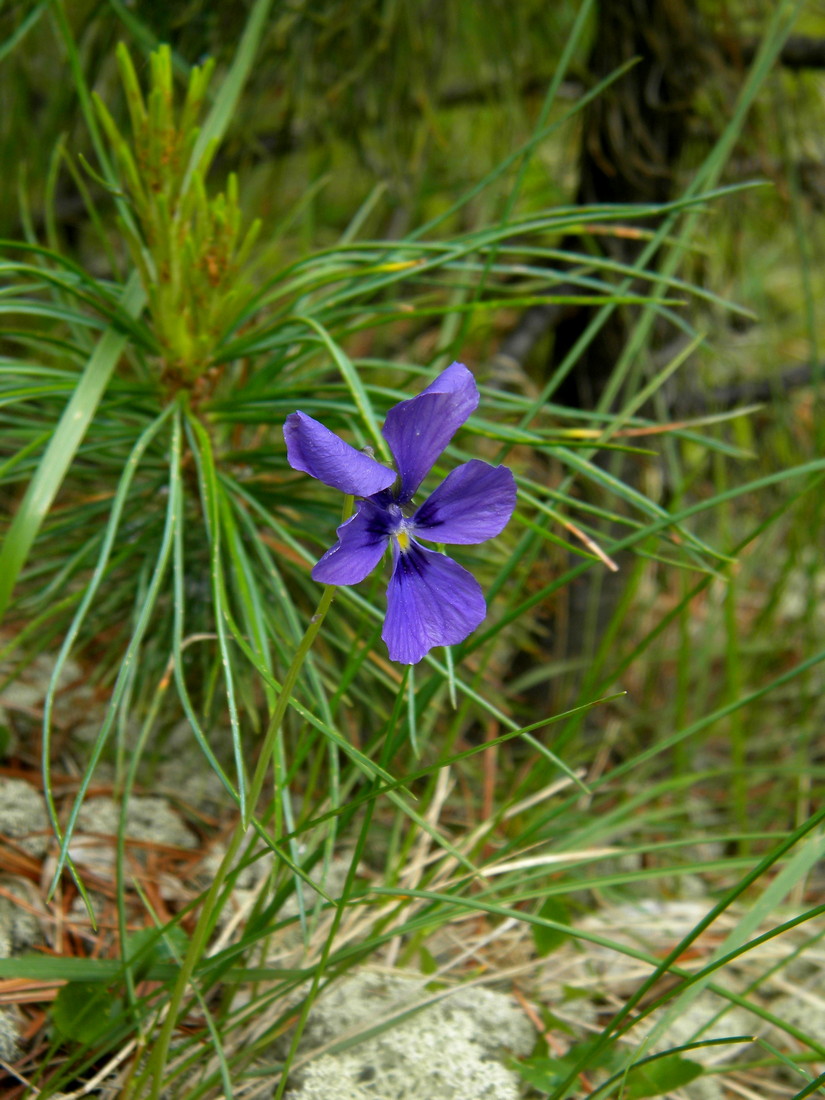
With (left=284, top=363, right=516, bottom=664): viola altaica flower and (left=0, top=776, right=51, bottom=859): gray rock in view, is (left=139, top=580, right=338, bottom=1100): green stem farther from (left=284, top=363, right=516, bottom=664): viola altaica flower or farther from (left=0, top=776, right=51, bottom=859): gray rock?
(left=0, top=776, right=51, bottom=859): gray rock

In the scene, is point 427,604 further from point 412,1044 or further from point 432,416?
point 412,1044

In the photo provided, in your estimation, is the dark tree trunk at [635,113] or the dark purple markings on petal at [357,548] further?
the dark tree trunk at [635,113]

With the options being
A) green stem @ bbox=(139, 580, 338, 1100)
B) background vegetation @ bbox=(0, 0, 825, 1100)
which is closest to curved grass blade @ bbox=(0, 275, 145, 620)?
background vegetation @ bbox=(0, 0, 825, 1100)

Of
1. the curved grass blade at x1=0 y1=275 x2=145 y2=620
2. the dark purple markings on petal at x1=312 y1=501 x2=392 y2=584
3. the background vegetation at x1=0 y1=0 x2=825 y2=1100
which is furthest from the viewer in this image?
the background vegetation at x1=0 y1=0 x2=825 y2=1100

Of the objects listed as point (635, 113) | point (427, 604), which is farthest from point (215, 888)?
point (635, 113)

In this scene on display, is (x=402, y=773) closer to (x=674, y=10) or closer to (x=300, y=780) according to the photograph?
(x=300, y=780)

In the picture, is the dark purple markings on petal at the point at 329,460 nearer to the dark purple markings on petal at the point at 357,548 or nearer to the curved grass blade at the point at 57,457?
the dark purple markings on petal at the point at 357,548

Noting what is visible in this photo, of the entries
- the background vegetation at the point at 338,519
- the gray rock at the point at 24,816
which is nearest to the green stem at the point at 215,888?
the background vegetation at the point at 338,519
